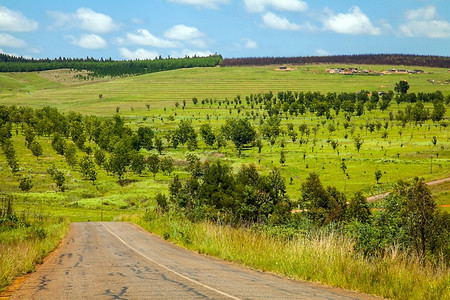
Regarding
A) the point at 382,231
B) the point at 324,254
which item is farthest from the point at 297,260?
the point at 382,231

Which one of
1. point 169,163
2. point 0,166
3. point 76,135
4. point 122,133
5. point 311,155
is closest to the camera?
point 0,166

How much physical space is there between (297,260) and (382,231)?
11.8 feet

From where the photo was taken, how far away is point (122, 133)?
192375mm

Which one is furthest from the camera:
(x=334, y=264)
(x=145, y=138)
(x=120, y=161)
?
(x=145, y=138)

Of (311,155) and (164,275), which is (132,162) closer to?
(311,155)

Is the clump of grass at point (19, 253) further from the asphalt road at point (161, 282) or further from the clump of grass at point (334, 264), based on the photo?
the clump of grass at point (334, 264)

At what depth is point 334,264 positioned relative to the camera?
13.2 metres

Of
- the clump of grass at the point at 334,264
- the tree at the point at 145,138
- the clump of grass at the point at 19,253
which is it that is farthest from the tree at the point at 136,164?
the clump of grass at the point at 334,264

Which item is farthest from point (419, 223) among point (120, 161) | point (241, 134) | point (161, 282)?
point (241, 134)

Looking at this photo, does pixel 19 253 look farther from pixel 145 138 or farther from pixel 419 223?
pixel 145 138

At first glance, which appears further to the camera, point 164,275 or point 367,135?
point 367,135

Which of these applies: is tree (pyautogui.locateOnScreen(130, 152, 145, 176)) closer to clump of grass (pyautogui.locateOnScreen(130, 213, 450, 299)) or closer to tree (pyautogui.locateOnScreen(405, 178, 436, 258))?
clump of grass (pyautogui.locateOnScreen(130, 213, 450, 299))

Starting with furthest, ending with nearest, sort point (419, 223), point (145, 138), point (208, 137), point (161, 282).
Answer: point (208, 137)
point (145, 138)
point (419, 223)
point (161, 282)

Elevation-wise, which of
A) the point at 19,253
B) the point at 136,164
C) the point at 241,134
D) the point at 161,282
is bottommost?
the point at 136,164
